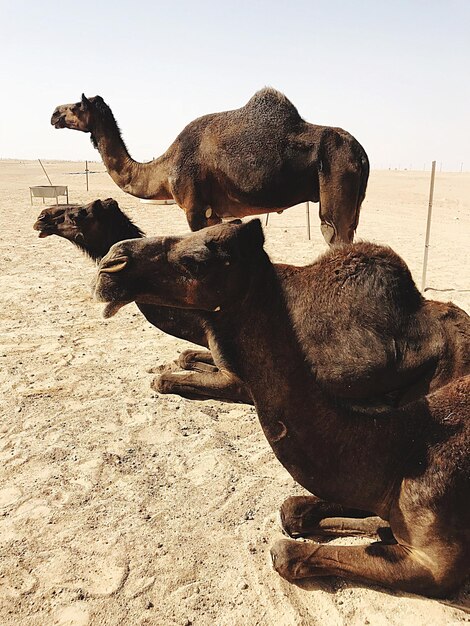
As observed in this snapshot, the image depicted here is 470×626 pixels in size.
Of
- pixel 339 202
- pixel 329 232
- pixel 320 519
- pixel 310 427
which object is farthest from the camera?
pixel 329 232

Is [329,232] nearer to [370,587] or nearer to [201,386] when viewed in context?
[201,386]

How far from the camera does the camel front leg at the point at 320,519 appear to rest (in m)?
3.53

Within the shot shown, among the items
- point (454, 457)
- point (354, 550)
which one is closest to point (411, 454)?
point (454, 457)

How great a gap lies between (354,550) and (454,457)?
2.48 feet

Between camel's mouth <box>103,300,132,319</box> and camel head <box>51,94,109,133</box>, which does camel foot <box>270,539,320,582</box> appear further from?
camel head <box>51,94,109,133</box>

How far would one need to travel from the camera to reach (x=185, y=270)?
2973mm

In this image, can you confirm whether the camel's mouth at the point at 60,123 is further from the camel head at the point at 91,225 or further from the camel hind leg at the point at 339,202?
the camel hind leg at the point at 339,202

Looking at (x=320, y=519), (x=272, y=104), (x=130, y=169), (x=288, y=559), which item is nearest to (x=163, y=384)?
(x=320, y=519)

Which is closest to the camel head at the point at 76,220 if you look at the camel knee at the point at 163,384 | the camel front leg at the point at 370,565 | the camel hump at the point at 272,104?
the camel knee at the point at 163,384

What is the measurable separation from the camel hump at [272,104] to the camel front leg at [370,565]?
18.5 ft

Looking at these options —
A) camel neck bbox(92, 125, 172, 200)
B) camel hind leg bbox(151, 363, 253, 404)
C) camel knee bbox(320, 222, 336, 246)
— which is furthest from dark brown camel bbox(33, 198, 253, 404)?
camel knee bbox(320, 222, 336, 246)

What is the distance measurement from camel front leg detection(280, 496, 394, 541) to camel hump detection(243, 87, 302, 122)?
5.25 meters

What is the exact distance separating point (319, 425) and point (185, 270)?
103 cm

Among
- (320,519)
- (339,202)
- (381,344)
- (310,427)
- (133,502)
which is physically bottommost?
(133,502)
